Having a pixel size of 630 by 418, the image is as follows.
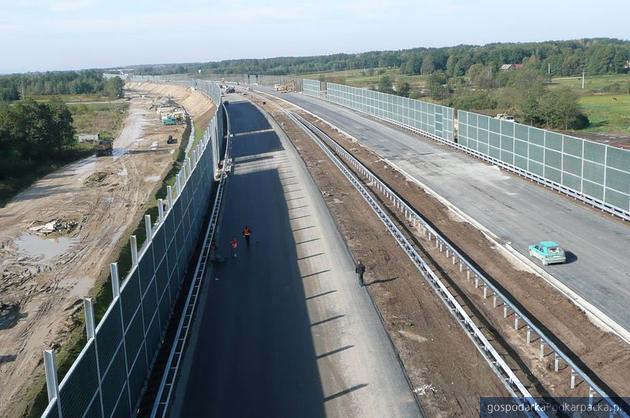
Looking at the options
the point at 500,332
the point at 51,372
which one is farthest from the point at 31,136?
the point at 51,372

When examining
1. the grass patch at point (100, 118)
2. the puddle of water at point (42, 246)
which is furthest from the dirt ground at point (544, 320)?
the grass patch at point (100, 118)

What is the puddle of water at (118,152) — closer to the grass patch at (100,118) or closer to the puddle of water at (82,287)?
the grass patch at (100,118)

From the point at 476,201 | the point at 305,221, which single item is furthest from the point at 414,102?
the point at 305,221

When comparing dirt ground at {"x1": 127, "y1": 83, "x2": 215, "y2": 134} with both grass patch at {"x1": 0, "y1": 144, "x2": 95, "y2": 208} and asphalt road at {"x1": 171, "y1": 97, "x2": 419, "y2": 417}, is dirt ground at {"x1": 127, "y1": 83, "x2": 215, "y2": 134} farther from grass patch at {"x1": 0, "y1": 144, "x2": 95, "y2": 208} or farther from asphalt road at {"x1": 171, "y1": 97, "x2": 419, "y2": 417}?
asphalt road at {"x1": 171, "y1": 97, "x2": 419, "y2": 417}

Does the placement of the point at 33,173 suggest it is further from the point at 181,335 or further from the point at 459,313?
the point at 459,313

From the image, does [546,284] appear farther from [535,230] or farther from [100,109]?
[100,109]

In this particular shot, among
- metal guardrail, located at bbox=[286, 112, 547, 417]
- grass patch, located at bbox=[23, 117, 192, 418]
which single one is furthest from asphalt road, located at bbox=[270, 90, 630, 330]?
grass patch, located at bbox=[23, 117, 192, 418]

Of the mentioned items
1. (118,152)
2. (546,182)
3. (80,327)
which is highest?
(546,182)
